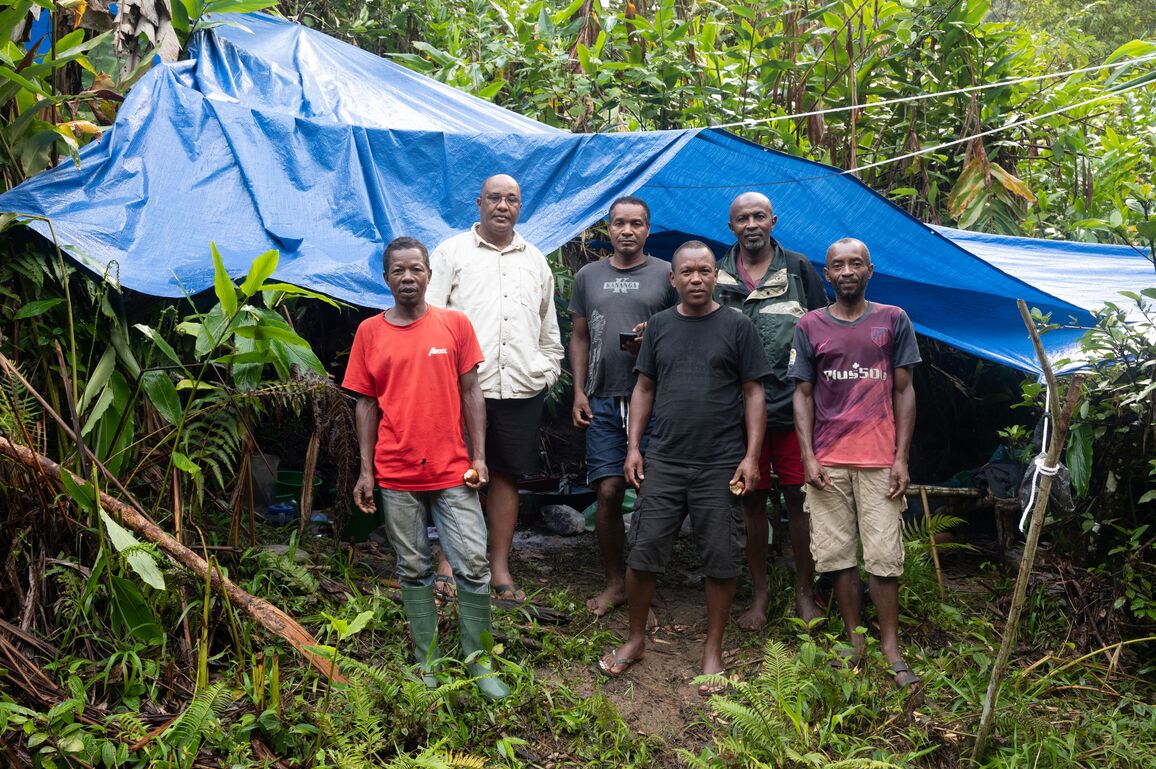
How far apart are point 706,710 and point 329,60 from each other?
3.90 m

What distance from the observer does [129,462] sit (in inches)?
146

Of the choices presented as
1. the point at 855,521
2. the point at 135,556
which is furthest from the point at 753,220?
the point at 135,556

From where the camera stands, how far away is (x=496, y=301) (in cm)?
399

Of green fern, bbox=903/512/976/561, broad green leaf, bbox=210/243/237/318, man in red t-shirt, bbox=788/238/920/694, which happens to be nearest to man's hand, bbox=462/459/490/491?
broad green leaf, bbox=210/243/237/318

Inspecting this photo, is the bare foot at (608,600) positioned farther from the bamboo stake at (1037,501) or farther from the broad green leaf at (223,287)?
the broad green leaf at (223,287)

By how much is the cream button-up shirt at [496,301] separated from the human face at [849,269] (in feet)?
3.92

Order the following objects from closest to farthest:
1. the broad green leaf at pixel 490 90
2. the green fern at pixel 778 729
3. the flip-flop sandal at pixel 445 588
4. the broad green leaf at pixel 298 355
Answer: the green fern at pixel 778 729 → the broad green leaf at pixel 298 355 → the flip-flop sandal at pixel 445 588 → the broad green leaf at pixel 490 90

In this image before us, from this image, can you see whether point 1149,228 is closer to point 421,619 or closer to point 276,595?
point 421,619

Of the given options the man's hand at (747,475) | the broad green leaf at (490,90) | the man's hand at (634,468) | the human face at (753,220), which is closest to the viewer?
the man's hand at (747,475)

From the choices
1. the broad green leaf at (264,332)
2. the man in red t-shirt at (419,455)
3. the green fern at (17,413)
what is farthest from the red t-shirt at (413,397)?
the green fern at (17,413)

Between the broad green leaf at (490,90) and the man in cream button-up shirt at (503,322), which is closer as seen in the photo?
the man in cream button-up shirt at (503,322)

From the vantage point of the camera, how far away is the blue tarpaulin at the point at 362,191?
3.82m

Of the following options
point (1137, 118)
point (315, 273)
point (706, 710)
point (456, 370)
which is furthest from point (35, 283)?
point (1137, 118)

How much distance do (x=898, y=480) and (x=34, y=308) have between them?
3090 millimetres
